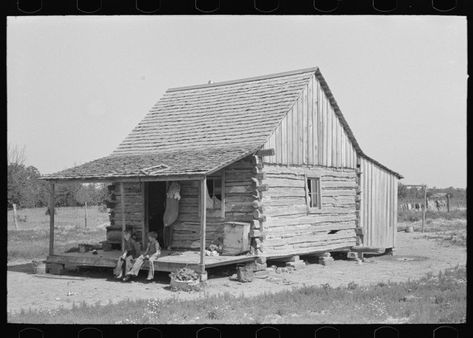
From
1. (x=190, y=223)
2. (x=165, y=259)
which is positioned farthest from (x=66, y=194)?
(x=165, y=259)

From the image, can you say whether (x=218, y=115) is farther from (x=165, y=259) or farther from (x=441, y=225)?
(x=441, y=225)

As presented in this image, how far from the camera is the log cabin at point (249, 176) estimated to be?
56.9 ft

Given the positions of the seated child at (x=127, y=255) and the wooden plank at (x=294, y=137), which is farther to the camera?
the wooden plank at (x=294, y=137)

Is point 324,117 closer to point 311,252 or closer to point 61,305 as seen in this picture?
point 311,252

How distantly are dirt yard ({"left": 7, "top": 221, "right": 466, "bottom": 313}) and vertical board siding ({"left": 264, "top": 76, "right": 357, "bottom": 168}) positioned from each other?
3.43m

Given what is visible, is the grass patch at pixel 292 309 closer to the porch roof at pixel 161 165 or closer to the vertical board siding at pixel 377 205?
the porch roof at pixel 161 165

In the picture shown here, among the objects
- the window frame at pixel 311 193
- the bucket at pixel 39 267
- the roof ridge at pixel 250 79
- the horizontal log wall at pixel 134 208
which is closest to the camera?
the bucket at pixel 39 267

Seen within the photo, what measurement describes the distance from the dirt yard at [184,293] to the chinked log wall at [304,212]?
2.66 ft

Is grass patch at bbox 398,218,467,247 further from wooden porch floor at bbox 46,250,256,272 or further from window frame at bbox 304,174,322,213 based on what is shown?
wooden porch floor at bbox 46,250,256,272

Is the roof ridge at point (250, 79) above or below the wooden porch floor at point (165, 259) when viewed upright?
above

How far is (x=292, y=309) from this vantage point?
11672 millimetres

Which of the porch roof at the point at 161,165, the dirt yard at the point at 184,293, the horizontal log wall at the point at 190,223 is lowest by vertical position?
the dirt yard at the point at 184,293

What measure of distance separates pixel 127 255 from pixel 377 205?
408 inches

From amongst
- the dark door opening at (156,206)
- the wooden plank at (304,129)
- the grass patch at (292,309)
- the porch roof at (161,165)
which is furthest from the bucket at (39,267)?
the wooden plank at (304,129)
